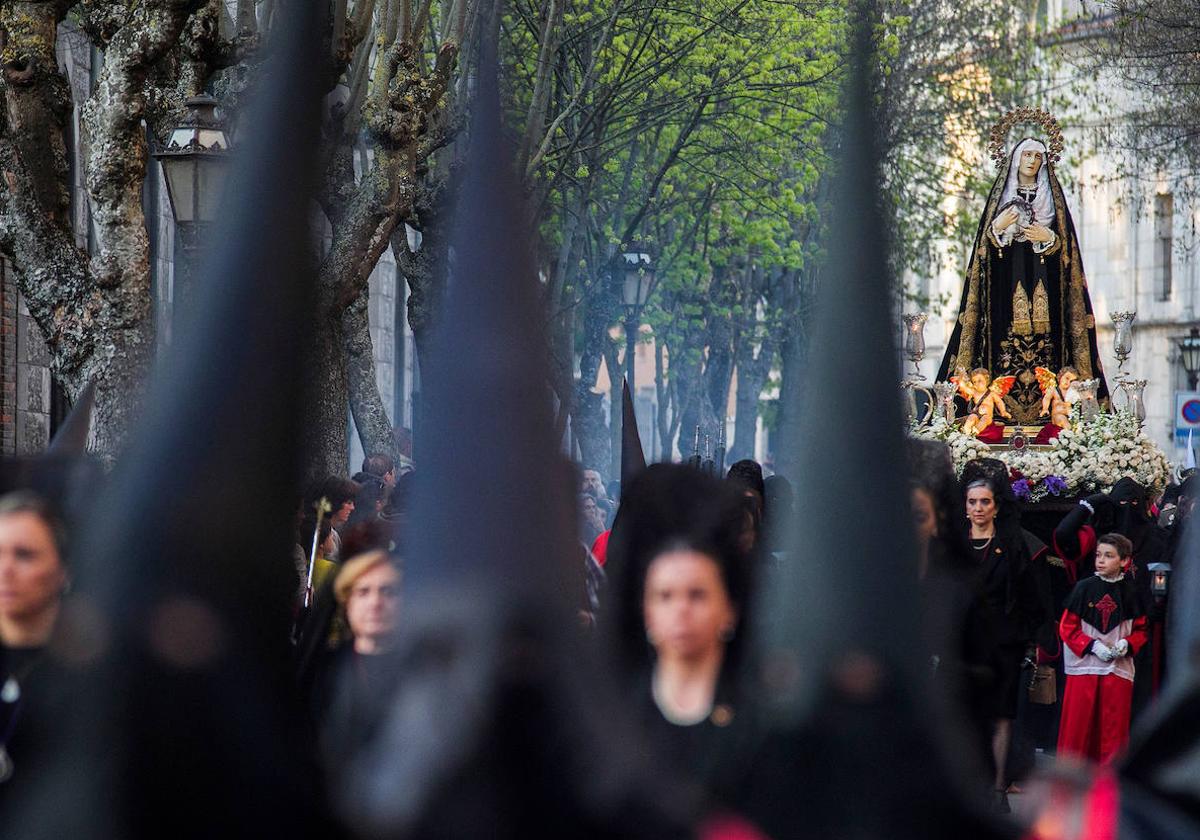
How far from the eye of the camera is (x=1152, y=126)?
27.0 m

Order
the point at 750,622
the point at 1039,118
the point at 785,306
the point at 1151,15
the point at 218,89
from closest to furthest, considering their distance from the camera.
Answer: the point at 750,622
the point at 218,89
the point at 1039,118
the point at 1151,15
the point at 785,306

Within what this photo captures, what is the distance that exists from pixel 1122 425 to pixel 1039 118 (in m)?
4.65

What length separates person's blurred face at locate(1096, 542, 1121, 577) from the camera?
12211 mm

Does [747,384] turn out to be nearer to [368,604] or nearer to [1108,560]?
[1108,560]

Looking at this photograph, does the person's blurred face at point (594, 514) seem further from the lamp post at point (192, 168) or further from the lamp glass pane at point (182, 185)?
the lamp glass pane at point (182, 185)

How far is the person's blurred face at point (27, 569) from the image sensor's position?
13.7ft

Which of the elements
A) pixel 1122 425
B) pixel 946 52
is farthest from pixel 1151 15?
pixel 946 52

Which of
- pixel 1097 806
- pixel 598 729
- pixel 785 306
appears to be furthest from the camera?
pixel 785 306

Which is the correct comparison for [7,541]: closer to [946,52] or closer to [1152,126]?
[1152,126]

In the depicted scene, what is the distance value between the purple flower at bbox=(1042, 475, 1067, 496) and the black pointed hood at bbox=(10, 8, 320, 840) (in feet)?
50.3

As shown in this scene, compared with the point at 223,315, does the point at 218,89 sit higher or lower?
higher

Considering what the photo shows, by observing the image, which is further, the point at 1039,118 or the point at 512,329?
the point at 1039,118

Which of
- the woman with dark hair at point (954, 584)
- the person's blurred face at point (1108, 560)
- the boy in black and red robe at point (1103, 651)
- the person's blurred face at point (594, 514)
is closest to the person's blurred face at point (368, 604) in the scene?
the woman with dark hair at point (954, 584)

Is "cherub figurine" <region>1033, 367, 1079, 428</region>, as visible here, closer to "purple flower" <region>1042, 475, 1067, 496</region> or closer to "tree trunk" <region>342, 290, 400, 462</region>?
"purple flower" <region>1042, 475, 1067, 496</region>
